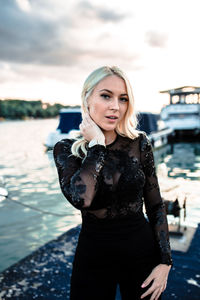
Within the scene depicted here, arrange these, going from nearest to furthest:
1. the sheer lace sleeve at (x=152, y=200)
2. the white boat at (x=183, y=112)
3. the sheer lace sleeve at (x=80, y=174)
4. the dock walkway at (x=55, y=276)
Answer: the sheer lace sleeve at (x=80, y=174) < the sheer lace sleeve at (x=152, y=200) < the dock walkway at (x=55, y=276) < the white boat at (x=183, y=112)

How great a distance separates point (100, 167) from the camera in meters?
1.77

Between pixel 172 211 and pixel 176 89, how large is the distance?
1225 inches

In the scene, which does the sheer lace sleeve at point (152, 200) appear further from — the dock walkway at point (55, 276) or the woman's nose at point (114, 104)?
the dock walkway at point (55, 276)

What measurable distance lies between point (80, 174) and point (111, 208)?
31 cm

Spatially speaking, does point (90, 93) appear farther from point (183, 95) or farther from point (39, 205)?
point (183, 95)

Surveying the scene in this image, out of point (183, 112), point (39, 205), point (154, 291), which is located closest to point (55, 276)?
point (154, 291)

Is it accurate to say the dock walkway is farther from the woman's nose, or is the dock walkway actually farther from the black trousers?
the woman's nose

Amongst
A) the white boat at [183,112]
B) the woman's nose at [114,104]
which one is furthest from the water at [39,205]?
the white boat at [183,112]

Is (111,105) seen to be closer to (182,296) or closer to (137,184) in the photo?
(137,184)

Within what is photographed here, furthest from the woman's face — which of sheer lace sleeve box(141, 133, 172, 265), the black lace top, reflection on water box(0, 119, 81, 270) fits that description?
reflection on water box(0, 119, 81, 270)

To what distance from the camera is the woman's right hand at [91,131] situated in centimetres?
187

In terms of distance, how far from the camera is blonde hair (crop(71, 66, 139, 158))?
6.17 feet

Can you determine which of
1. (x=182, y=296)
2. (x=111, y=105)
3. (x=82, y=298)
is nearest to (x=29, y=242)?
(x=182, y=296)

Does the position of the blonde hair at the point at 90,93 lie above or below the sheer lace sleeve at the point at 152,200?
above
